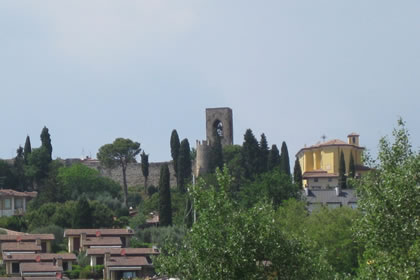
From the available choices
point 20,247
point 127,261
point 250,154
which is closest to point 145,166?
point 250,154

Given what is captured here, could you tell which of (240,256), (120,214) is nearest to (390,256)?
(240,256)

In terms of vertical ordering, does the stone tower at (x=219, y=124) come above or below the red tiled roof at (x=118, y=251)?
above

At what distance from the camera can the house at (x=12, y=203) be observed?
269 ft

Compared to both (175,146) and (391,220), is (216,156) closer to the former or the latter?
(175,146)

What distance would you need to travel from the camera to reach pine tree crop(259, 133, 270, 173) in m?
90.2

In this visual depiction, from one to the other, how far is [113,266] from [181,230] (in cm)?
735

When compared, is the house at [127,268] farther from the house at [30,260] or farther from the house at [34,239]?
the house at [34,239]

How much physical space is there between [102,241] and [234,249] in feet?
143

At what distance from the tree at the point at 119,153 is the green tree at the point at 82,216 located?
24364mm

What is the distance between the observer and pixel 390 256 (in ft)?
73.8

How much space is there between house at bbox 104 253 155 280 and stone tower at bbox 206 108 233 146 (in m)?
45.9

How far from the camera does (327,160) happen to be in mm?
94625

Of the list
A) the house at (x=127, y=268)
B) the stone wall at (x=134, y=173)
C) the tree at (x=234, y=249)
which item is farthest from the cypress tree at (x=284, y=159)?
the tree at (x=234, y=249)

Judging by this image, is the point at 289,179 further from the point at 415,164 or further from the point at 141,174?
the point at 415,164
